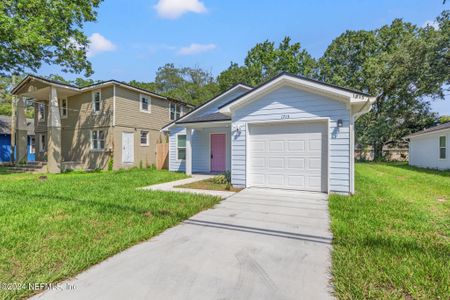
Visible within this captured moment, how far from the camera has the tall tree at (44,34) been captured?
11531 millimetres

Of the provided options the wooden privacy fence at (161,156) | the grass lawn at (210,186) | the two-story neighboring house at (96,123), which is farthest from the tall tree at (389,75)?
the grass lawn at (210,186)

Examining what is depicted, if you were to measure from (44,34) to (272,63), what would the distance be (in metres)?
24.0

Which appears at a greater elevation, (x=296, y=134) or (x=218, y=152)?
(x=296, y=134)

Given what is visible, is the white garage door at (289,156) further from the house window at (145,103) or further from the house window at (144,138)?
the house window at (145,103)

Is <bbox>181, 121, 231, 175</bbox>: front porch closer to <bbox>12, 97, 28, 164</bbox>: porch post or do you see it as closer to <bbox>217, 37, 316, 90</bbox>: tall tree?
<bbox>12, 97, 28, 164</bbox>: porch post

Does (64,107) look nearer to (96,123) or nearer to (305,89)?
(96,123)

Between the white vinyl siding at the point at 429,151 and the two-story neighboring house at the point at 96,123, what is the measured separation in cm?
1798

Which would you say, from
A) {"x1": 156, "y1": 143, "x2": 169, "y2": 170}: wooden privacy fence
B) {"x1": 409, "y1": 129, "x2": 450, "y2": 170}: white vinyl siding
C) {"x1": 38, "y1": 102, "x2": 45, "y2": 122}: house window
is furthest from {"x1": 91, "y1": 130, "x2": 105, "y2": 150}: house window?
{"x1": 409, "y1": 129, "x2": 450, "y2": 170}: white vinyl siding

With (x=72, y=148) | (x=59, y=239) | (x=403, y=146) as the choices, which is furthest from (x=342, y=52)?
(x=59, y=239)

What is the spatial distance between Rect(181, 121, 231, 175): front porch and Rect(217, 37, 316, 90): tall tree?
18.9 m

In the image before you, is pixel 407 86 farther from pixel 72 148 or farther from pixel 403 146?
pixel 72 148

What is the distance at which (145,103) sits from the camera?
1644 centimetres

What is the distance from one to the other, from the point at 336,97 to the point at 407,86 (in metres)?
21.1

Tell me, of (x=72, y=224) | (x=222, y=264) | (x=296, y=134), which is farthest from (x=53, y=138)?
(x=222, y=264)
